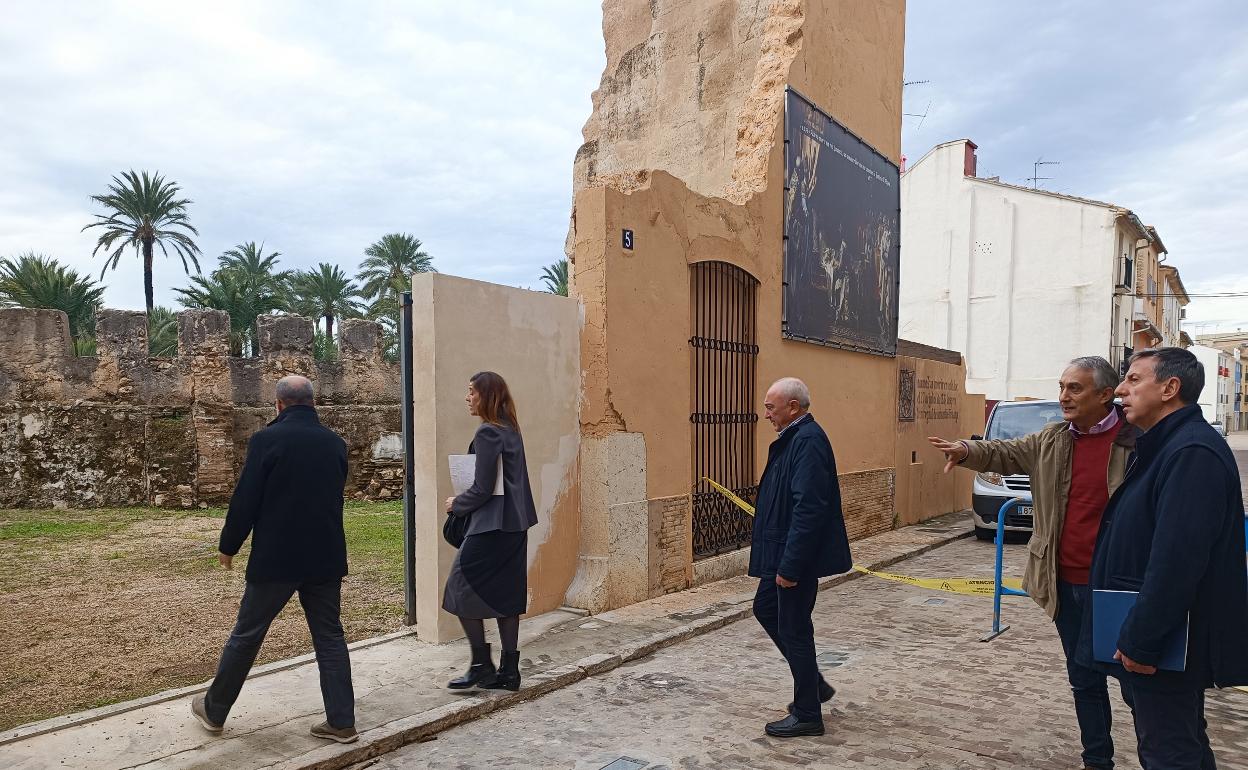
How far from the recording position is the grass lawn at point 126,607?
193 inches

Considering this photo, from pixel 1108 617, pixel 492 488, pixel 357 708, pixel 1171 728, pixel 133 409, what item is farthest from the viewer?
pixel 133 409

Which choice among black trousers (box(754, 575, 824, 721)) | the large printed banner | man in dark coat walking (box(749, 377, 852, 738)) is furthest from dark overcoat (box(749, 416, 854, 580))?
the large printed banner

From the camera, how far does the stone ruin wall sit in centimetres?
1230

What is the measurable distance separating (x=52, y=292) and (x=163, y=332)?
368 centimetres

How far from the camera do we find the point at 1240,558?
247 centimetres

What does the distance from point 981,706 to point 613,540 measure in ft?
9.62

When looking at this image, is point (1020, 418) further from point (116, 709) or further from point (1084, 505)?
point (116, 709)

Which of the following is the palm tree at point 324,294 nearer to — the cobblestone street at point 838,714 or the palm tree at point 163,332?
the palm tree at point 163,332

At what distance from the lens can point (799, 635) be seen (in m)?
4.00

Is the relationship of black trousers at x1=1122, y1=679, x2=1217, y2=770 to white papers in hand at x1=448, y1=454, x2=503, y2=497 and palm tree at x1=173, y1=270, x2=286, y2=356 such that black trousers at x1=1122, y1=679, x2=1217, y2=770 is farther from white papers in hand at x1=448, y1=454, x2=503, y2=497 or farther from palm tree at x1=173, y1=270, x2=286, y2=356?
palm tree at x1=173, y1=270, x2=286, y2=356

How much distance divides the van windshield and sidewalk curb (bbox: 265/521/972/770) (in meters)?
6.74

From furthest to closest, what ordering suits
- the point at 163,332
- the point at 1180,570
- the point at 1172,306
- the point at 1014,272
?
the point at 1172,306
the point at 163,332
the point at 1014,272
the point at 1180,570

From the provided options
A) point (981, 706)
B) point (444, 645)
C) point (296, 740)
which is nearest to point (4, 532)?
point (444, 645)

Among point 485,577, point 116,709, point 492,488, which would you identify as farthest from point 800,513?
point 116,709
